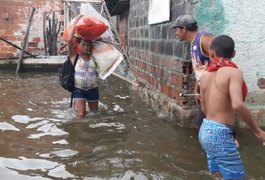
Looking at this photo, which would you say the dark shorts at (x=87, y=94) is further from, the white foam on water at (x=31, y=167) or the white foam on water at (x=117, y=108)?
the white foam on water at (x=31, y=167)

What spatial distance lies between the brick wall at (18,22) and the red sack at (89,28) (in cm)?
1057

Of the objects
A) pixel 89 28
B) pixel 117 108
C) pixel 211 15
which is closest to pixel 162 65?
pixel 117 108

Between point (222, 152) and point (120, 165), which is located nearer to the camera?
point (222, 152)

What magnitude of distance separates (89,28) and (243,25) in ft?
7.17

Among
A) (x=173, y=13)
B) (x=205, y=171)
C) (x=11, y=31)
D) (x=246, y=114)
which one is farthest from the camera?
(x=11, y=31)

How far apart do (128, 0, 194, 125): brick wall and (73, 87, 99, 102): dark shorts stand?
109 centimetres

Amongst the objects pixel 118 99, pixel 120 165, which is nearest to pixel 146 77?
pixel 118 99

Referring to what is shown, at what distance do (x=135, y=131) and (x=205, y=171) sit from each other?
1.74m

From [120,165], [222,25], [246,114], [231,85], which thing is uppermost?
[222,25]

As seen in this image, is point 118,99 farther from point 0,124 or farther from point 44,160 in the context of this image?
point 44,160

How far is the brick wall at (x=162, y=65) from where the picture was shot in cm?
523

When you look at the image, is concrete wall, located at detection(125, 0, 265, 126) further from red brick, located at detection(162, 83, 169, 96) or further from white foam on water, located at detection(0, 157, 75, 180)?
white foam on water, located at detection(0, 157, 75, 180)

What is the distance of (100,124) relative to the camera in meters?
5.74

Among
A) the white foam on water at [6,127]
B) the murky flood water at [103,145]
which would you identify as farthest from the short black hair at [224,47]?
the white foam on water at [6,127]
